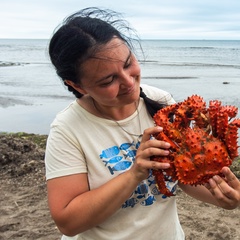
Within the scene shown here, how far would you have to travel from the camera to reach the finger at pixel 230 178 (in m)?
1.87

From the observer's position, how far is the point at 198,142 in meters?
1.97

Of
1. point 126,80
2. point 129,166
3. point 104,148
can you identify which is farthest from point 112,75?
point 129,166

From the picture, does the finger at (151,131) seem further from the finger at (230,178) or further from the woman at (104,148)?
the finger at (230,178)

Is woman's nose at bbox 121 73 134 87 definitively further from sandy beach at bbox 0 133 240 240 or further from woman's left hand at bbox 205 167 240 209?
sandy beach at bbox 0 133 240 240

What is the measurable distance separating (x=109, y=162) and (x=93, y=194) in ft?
0.73

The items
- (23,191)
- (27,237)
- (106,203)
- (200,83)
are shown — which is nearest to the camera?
(106,203)

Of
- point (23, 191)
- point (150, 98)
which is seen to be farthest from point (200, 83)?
point (150, 98)

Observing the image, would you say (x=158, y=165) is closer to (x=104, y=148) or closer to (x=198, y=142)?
(x=198, y=142)

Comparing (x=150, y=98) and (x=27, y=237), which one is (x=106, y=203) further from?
(x=27, y=237)

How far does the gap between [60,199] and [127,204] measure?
1.28ft

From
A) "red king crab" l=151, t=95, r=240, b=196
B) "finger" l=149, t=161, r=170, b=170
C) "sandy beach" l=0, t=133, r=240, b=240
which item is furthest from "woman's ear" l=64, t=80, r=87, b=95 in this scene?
"sandy beach" l=0, t=133, r=240, b=240

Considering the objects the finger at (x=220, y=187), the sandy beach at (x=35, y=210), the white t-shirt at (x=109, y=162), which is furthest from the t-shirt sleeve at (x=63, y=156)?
the sandy beach at (x=35, y=210)

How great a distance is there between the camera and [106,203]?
1.93m

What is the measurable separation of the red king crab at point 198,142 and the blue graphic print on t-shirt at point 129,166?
145 mm
